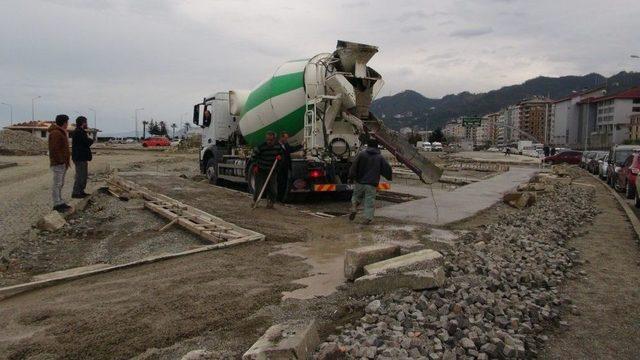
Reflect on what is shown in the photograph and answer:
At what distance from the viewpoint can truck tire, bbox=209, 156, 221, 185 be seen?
18.4 metres

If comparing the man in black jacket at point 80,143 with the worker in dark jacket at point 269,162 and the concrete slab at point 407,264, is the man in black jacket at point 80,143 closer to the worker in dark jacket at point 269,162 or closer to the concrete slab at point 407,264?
the worker in dark jacket at point 269,162

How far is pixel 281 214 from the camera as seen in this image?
11.8 meters

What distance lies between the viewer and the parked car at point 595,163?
3323 cm

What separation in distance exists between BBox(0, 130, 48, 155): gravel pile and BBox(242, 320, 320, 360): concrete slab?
39217 millimetres

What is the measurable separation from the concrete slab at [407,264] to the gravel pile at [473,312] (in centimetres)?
31

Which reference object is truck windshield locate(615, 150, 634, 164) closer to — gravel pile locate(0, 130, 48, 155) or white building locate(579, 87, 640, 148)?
gravel pile locate(0, 130, 48, 155)

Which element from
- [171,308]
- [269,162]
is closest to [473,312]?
[171,308]

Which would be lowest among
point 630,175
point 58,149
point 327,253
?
point 327,253

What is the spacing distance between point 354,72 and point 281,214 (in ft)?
12.9

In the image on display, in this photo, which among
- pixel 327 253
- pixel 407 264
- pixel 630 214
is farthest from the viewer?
pixel 630 214

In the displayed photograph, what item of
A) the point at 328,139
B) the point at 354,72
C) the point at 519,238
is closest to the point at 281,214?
the point at 328,139

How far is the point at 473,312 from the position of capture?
5.00m

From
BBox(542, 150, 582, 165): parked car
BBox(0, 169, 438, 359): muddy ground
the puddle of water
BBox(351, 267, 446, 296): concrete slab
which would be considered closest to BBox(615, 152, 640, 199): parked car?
the puddle of water

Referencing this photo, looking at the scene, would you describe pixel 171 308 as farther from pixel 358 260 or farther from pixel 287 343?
pixel 358 260
